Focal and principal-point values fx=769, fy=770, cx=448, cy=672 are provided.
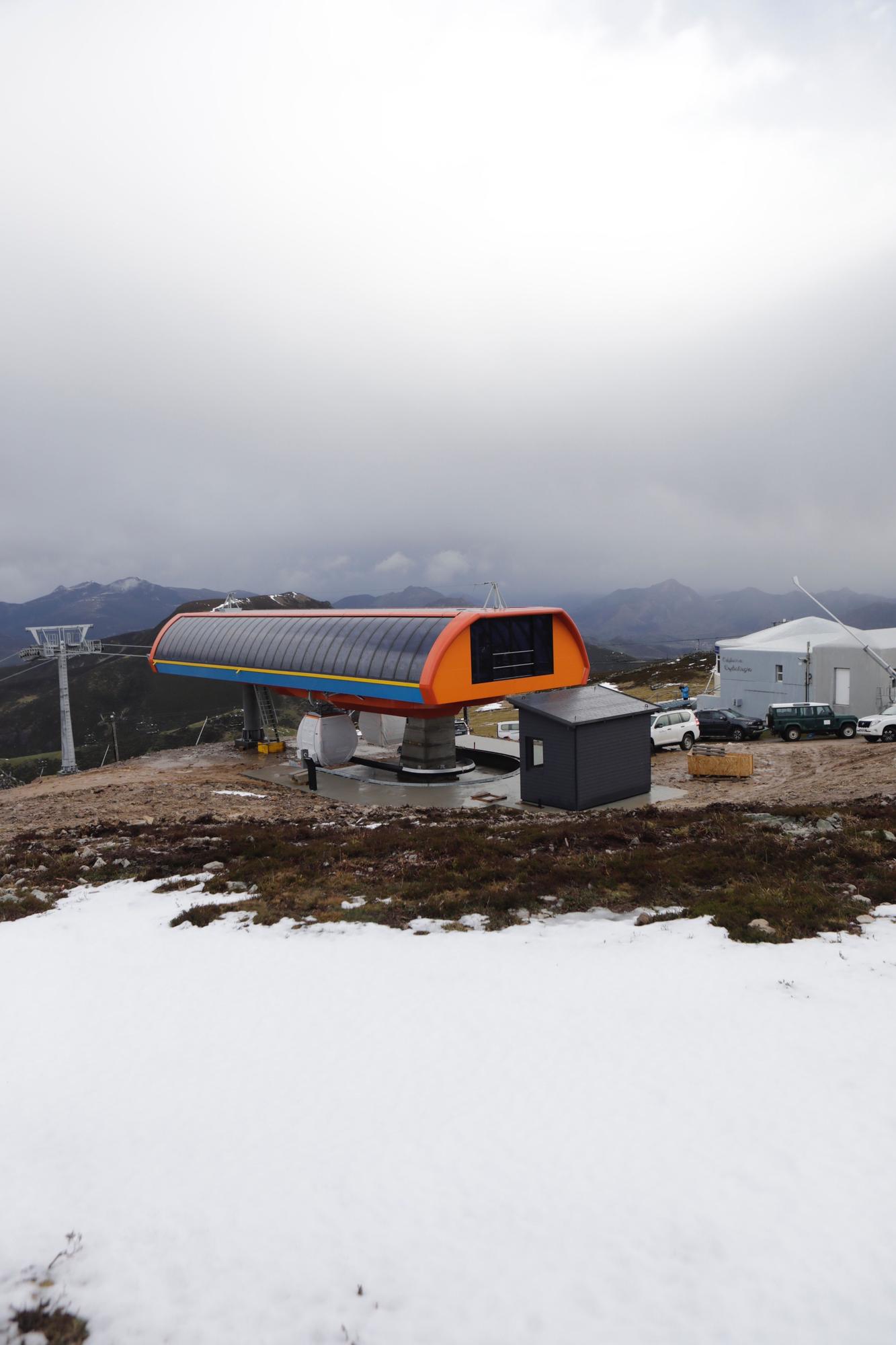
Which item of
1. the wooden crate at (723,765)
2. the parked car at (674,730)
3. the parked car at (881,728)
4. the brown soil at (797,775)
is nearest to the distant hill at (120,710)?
the parked car at (674,730)

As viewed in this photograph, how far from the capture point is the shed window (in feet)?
98.1

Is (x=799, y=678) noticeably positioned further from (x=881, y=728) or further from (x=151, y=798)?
(x=151, y=798)

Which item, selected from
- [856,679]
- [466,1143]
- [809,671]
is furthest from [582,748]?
[856,679]

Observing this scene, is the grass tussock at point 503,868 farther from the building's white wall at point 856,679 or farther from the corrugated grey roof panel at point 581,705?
the building's white wall at point 856,679

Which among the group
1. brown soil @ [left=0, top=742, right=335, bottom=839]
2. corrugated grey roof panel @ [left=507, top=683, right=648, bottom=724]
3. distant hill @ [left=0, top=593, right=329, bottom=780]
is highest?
corrugated grey roof panel @ [left=507, top=683, right=648, bottom=724]

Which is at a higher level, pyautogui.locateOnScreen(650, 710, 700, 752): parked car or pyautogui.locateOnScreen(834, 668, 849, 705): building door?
pyautogui.locateOnScreen(834, 668, 849, 705): building door

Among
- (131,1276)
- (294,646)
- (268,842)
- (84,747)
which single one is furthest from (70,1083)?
(84,747)

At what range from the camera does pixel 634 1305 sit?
6.03 metres

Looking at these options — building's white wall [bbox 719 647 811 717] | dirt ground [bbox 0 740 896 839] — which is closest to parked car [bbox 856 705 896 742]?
dirt ground [bbox 0 740 896 839]

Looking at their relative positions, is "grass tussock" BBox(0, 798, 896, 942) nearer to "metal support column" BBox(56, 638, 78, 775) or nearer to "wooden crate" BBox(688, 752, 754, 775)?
"wooden crate" BBox(688, 752, 754, 775)

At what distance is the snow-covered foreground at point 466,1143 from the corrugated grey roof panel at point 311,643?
18.6 m

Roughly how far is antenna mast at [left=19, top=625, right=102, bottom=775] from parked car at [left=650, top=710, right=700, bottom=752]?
37338mm

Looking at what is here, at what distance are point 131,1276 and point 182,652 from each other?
1553 inches

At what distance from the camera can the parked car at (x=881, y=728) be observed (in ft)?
117
